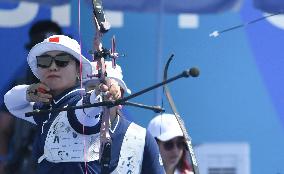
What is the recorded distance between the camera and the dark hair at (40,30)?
4.11 meters

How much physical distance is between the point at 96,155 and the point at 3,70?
1.34m

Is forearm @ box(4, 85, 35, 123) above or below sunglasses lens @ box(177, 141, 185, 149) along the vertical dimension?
above

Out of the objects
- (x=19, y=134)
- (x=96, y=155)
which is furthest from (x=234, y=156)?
(x=96, y=155)

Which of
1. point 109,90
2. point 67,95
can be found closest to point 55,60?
point 67,95

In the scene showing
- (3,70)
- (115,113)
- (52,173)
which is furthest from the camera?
(3,70)

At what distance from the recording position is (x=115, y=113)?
3.22 m

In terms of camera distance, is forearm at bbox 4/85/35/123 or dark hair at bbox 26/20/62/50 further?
dark hair at bbox 26/20/62/50

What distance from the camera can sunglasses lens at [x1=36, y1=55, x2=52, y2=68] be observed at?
305 cm

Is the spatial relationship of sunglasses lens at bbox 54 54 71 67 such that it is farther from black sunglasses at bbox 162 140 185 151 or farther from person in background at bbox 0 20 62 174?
black sunglasses at bbox 162 140 185 151

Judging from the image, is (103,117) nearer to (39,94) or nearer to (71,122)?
(71,122)

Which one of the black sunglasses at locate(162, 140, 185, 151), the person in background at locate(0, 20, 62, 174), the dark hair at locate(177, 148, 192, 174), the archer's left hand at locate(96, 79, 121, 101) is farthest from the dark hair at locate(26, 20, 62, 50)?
the archer's left hand at locate(96, 79, 121, 101)

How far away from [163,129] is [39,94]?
1.22 meters

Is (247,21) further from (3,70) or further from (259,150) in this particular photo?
(3,70)

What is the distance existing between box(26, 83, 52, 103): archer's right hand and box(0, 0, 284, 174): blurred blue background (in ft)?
3.51
